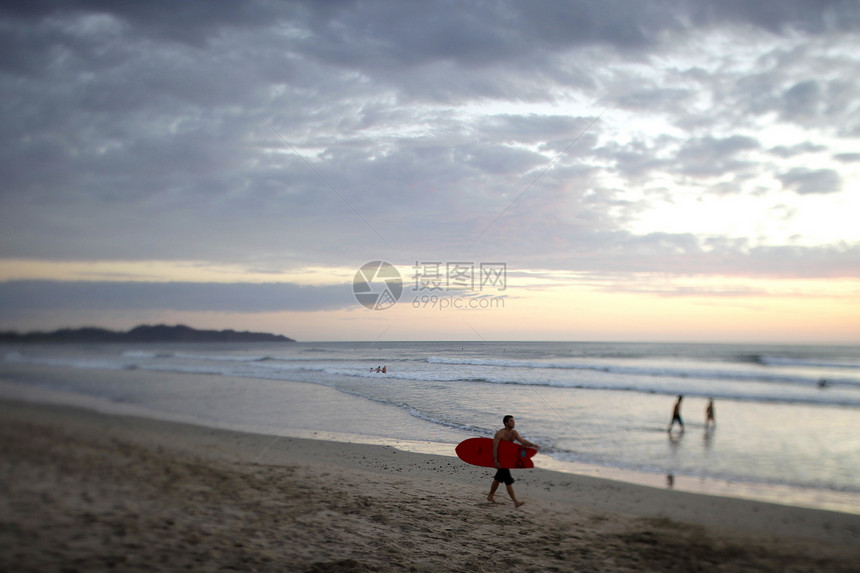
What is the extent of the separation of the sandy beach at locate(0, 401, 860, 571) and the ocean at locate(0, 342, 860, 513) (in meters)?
0.72

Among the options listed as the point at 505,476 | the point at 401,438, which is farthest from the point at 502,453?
the point at 401,438

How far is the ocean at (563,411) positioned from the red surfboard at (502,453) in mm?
2532

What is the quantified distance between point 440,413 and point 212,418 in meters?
8.06

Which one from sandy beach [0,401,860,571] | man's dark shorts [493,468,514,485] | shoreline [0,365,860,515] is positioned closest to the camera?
sandy beach [0,401,860,571]

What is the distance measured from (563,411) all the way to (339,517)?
1287 centimetres

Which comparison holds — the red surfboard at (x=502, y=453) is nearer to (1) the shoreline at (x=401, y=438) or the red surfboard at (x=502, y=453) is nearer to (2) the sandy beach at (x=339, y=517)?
(2) the sandy beach at (x=339, y=517)

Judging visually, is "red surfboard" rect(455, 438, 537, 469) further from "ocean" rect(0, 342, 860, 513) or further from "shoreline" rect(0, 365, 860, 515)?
"ocean" rect(0, 342, 860, 513)

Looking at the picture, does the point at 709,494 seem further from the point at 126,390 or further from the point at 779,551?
the point at 126,390

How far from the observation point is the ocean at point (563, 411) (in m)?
9.47


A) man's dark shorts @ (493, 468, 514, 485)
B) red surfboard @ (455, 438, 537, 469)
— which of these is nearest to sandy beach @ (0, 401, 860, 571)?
man's dark shorts @ (493, 468, 514, 485)

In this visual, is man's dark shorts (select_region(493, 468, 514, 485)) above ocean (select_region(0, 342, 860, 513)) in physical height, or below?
above

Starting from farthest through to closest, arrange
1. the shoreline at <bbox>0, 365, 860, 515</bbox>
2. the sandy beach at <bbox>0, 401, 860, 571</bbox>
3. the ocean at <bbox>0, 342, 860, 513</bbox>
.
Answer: the ocean at <bbox>0, 342, 860, 513</bbox> → the shoreline at <bbox>0, 365, 860, 515</bbox> → the sandy beach at <bbox>0, 401, 860, 571</bbox>

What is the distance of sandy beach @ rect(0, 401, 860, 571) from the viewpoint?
263cm

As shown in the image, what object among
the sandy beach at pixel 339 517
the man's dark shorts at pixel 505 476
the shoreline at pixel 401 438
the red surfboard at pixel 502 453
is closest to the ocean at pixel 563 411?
the shoreline at pixel 401 438
